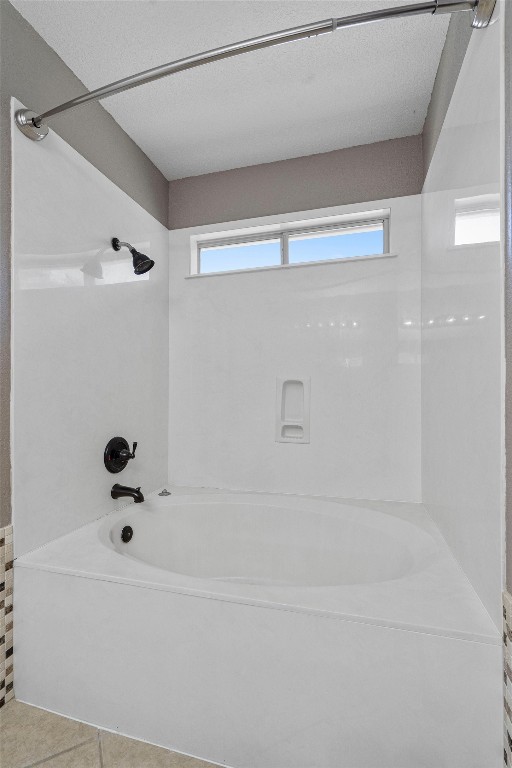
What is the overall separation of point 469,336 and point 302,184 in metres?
1.49

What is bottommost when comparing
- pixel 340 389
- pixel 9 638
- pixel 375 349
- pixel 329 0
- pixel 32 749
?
pixel 32 749

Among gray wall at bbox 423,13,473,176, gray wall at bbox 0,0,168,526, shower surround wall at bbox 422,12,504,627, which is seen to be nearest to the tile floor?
gray wall at bbox 0,0,168,526

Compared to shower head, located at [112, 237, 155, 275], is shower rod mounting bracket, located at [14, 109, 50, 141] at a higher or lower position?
higher

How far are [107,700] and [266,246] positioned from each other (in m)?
2.27

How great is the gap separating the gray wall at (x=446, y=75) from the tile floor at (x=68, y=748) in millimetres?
2357

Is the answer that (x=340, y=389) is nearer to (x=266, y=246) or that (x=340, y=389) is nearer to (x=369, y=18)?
(x=266, y=246)

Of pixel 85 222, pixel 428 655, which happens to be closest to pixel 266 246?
pixel 85 222

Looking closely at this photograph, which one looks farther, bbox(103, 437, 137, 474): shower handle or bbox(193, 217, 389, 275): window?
bbox(193, 217, 389, 275): window

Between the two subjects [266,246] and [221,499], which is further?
[266,246]

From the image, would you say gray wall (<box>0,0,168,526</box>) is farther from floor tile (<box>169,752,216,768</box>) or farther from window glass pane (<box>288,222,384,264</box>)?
window glass pane (<box>288,222,384,264</box>)

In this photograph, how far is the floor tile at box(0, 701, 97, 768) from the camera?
1.16 meters

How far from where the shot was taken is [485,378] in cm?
106

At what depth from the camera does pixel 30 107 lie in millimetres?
1435

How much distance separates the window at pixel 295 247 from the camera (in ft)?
7.23
